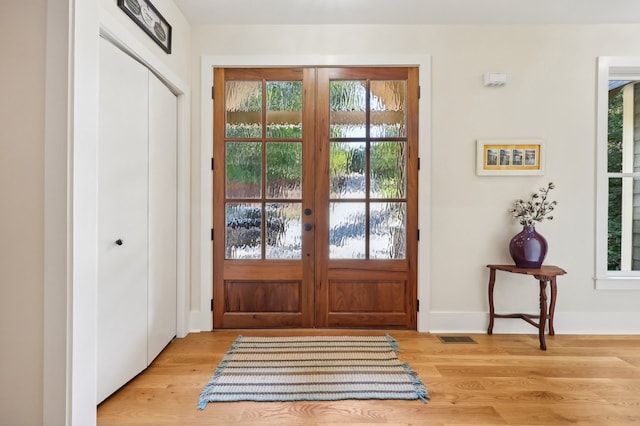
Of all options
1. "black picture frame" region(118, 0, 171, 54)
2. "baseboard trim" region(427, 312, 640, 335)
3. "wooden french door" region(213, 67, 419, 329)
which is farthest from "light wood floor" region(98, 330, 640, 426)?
"black picture frame" region(118, 0, 171, 54)

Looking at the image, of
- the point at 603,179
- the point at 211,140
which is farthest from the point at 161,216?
the point at 603,179

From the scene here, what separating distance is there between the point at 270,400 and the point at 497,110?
9.09ft

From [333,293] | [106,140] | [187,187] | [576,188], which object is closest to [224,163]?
[187,187]

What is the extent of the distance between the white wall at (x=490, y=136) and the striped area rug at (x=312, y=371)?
69cm

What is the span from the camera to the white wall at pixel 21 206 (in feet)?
4.35

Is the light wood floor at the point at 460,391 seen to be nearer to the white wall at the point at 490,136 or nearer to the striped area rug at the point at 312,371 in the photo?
the striped area rug at the point at 312,371

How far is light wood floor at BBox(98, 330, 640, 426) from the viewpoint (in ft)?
5.51

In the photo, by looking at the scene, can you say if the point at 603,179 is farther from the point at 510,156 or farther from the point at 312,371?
the point at 312,371

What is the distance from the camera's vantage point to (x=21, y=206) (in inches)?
52.4

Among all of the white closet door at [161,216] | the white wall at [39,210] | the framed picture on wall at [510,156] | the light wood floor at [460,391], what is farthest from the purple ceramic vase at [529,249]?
the white wall at [39,210]

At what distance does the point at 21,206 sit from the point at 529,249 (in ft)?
10.1

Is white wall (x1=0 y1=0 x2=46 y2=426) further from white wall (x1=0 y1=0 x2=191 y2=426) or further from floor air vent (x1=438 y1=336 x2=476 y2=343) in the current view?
floor air vent (x1=438 y1=336 x2=476 y2=343)

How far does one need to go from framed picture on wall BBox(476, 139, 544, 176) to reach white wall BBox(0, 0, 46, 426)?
287 centimetres

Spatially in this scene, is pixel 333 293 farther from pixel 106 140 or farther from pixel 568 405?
pixel 106 140
